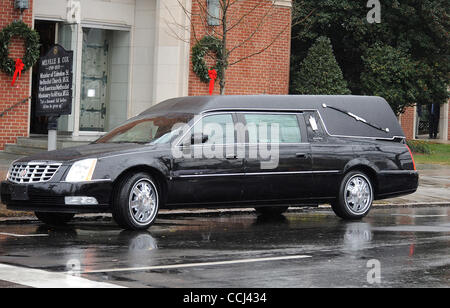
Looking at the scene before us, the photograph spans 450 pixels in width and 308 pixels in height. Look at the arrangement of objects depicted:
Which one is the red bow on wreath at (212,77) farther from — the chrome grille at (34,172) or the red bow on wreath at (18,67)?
the chrome grille at (34,172)

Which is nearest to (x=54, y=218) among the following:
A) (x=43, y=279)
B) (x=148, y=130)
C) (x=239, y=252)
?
(x=148, y=130)

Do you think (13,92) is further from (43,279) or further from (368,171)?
(43,279)

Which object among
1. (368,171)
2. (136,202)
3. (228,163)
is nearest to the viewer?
(136,202)

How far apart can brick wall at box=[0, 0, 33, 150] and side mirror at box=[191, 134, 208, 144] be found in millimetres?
11798

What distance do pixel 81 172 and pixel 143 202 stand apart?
93 cm

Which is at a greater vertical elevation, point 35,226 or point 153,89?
point 153,89

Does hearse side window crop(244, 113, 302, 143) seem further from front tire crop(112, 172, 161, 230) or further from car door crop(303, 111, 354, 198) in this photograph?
front tire crop(112, 172, 161, 230)

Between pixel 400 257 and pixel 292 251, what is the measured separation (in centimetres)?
115

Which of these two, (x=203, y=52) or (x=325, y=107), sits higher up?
(x=203, y=52)

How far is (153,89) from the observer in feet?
82.5

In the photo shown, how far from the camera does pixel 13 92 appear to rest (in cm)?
2311

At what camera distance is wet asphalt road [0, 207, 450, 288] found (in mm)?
7957
